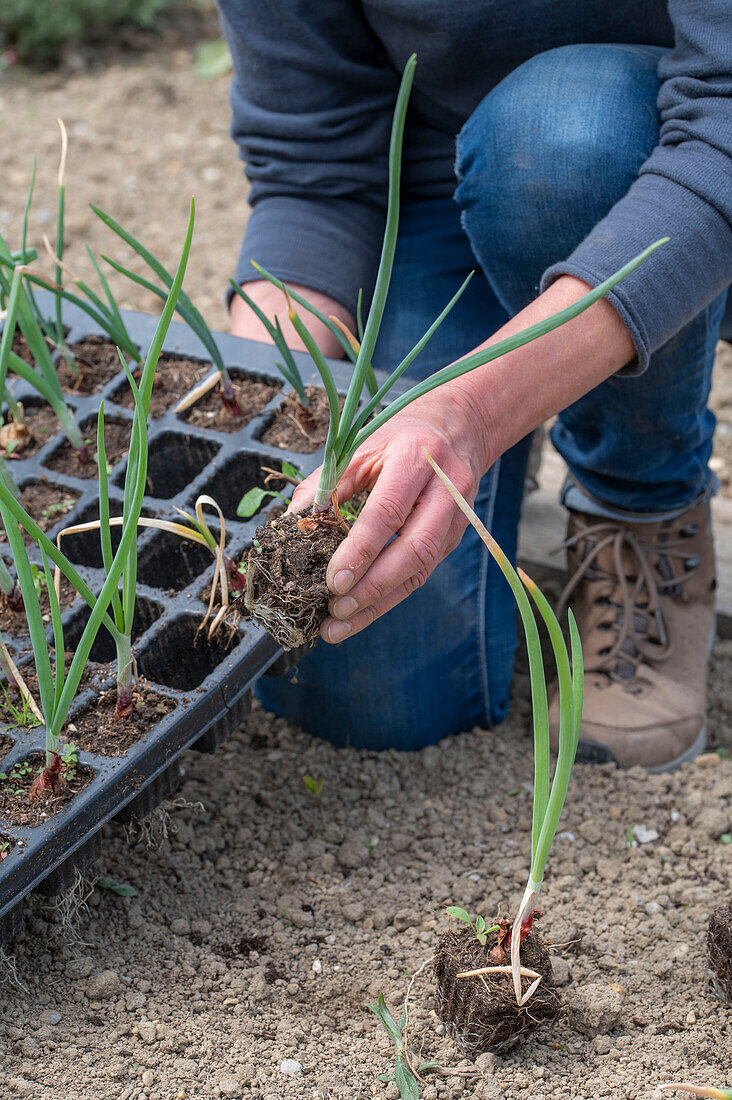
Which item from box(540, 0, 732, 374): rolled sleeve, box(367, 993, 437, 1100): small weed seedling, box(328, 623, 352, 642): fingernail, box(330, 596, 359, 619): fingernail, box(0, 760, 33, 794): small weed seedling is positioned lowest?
box(367, 993, 437, 1100): small weed seedling

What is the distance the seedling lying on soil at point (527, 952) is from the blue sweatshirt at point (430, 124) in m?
0.39

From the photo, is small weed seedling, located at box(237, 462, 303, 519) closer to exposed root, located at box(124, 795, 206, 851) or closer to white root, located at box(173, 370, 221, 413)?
white root, located at box(173, 370, 221, 413)

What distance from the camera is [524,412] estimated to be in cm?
105

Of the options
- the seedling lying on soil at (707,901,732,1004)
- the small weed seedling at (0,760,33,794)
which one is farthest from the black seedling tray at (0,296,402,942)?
the seedling lying on soil at (707,901,732,1004)

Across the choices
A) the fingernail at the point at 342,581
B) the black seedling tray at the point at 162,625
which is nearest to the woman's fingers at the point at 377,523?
the fingernail at the point at 342,581

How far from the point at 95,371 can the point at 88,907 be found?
2.50ft

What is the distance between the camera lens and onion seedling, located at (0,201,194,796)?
0.89 meters

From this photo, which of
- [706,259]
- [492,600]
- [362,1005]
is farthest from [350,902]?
[706,259]

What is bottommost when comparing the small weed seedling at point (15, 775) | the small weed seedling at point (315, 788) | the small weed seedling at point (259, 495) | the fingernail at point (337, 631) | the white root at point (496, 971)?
the small weed seedling at point (315, 788)

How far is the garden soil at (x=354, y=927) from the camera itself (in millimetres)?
929

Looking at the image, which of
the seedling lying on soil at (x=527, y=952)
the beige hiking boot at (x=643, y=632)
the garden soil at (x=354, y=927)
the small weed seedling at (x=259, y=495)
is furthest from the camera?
the beige hiking boot at (x=643, y=632)

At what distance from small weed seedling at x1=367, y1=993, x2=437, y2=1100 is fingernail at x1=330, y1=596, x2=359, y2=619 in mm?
346

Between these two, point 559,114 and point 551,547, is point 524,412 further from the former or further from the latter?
point 551,547

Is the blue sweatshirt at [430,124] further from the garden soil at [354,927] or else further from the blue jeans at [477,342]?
the garden soil at [354,927]
